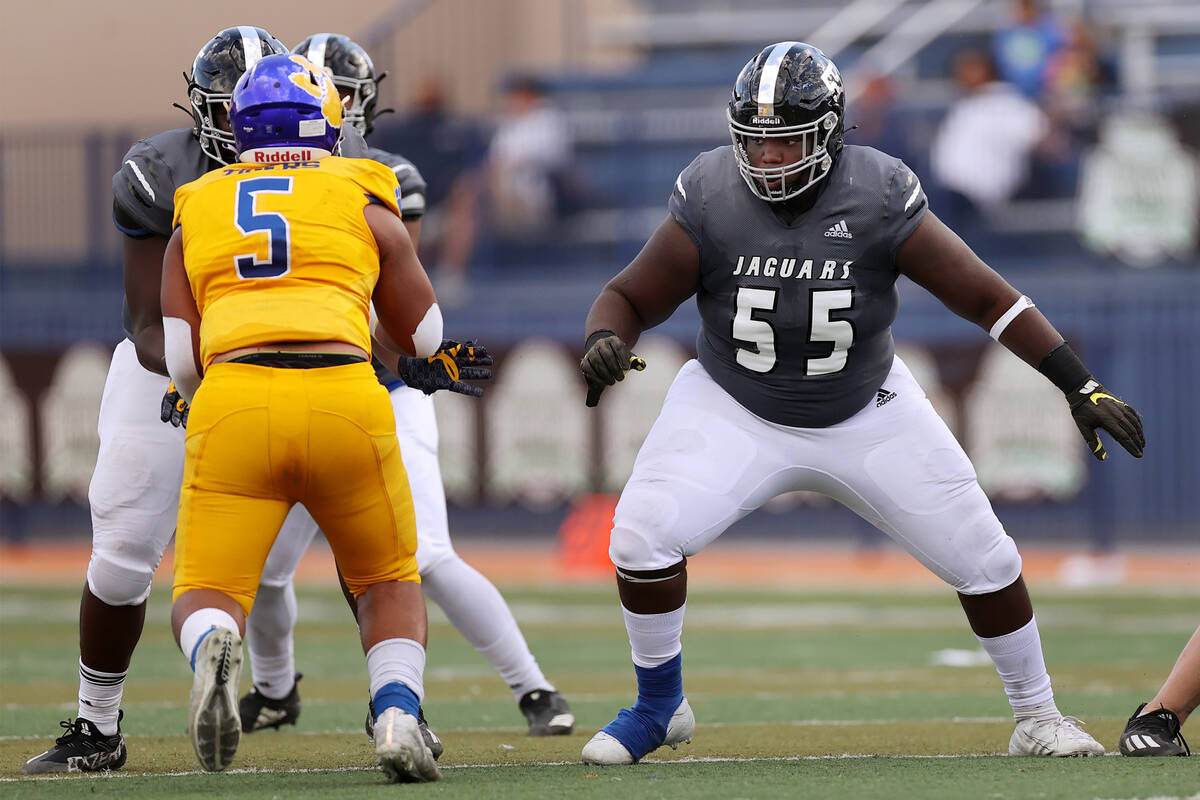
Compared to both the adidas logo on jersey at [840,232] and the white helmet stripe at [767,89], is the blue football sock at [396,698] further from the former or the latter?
the white helmet stripe at [767,89]

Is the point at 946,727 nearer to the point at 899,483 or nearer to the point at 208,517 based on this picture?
the point at 899,483

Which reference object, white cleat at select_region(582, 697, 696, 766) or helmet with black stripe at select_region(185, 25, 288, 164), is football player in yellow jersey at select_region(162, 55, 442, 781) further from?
white cleat at select_region(582, 697, 696, 766)

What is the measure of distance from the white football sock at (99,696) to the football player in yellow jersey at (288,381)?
0.92 m

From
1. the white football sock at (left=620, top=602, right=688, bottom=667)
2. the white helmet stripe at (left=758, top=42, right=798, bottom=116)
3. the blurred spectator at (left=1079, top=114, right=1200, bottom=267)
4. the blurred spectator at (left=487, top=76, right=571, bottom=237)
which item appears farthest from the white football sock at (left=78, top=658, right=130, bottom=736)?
the blurred spectator at (left=1079, top=114, right=1200, bottom=267)

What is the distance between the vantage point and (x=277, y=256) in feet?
14.2

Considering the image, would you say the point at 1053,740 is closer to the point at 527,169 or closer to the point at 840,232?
the point at 840,232

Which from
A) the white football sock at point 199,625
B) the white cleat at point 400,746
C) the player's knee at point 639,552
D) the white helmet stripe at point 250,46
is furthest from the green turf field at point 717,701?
the white helmet stripe at point 250,46

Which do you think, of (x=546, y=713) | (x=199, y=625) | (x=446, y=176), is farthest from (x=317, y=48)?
(x=446, y=176)

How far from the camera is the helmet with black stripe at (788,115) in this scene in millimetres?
4859

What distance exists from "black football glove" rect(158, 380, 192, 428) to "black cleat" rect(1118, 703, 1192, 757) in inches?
107

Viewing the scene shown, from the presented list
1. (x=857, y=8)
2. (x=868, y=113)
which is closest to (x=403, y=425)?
(x=868, y=113)

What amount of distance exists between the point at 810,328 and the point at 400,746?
5.35 ft

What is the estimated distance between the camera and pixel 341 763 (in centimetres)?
510

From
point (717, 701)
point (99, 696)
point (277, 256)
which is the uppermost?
point (277, 256)
